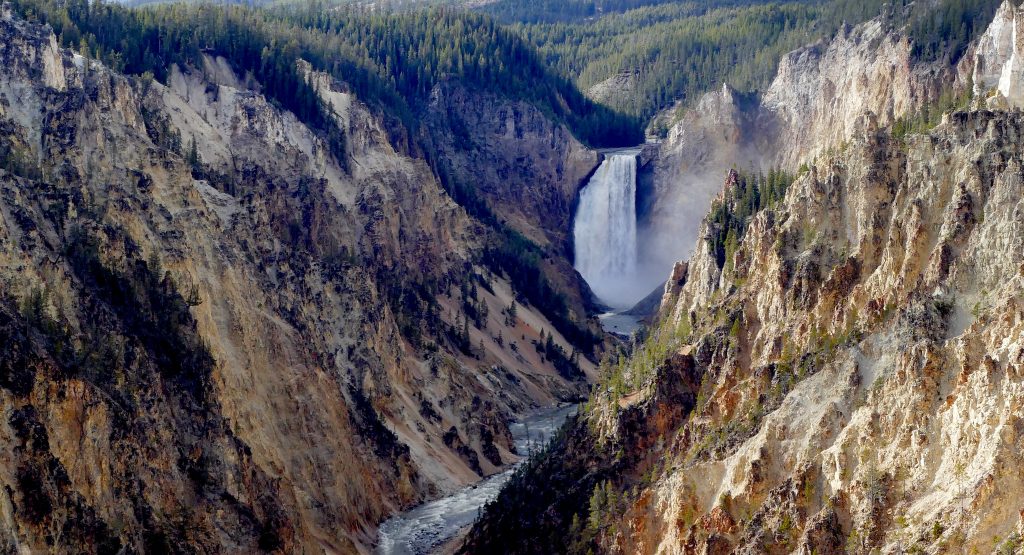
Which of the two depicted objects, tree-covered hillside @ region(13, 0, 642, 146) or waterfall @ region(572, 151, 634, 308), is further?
waterfall @ region(572, 151, 634, 308)

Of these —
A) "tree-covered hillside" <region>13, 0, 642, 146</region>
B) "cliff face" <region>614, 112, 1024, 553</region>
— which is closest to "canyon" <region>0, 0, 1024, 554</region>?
"cliff face" <region>614, 112, 1024, 553</region>

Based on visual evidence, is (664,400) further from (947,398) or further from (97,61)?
(97,61)

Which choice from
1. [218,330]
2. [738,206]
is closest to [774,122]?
[738,206]

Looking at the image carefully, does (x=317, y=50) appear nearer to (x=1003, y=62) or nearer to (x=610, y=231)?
(x=610, y=231)

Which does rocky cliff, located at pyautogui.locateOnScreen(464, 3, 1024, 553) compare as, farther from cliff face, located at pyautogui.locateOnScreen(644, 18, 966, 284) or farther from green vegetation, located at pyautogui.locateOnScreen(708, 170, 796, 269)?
Result: cliff face, located at pyautogui.locateOnScreen(644, 18, 966, 284)

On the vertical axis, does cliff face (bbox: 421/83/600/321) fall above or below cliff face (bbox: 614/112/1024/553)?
below

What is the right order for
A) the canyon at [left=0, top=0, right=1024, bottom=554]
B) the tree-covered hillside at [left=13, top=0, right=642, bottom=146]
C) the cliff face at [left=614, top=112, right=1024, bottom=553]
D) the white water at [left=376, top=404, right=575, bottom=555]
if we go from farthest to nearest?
the tree-covered hillside at [left=13, top=0, right=642, bottom=146]
the white water at [left=376, top=404, right=575, bottom=555]
the canyon at [left=0, top=0, right=1024, bottom=554]
the cliff face at [left=614, top=112, right=1024, bottom=553]

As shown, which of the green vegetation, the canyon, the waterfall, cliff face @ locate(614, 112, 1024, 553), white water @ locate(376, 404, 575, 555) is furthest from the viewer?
the waterfall

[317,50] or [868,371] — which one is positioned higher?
[868,371]

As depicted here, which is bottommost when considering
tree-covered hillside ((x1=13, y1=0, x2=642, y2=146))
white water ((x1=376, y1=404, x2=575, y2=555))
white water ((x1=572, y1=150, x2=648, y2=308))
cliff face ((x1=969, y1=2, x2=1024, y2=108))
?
white water ((x1=572, y1=150, x2=648, y2=308))
